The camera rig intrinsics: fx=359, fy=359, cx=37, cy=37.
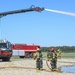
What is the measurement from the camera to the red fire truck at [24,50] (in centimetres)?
6153

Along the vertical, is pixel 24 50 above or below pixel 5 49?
above

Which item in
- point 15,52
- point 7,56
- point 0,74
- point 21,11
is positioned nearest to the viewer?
point 0,74

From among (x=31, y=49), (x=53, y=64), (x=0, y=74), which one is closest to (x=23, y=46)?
(x=31, y=49)

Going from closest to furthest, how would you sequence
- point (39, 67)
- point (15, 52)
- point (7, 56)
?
point (39, 67) → point (7, 56) → point (15, 52)

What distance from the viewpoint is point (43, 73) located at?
24922 millimetres

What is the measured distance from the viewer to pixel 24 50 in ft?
203

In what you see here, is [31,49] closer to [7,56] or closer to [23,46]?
[23,46]

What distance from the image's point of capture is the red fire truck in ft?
202

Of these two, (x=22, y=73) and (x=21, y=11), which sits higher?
(x=21, y=11)

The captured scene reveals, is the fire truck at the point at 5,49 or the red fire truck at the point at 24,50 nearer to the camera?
the fire truck at the point at 5,49

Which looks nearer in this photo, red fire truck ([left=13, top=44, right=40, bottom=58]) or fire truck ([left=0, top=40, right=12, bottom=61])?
fire truck ([left=0, top=40, right=12, bottom=61])

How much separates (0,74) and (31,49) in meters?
38.5

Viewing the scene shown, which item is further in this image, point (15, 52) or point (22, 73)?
point (15, 52)

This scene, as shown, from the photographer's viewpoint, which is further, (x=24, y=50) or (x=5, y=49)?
(x=24, y=50)
